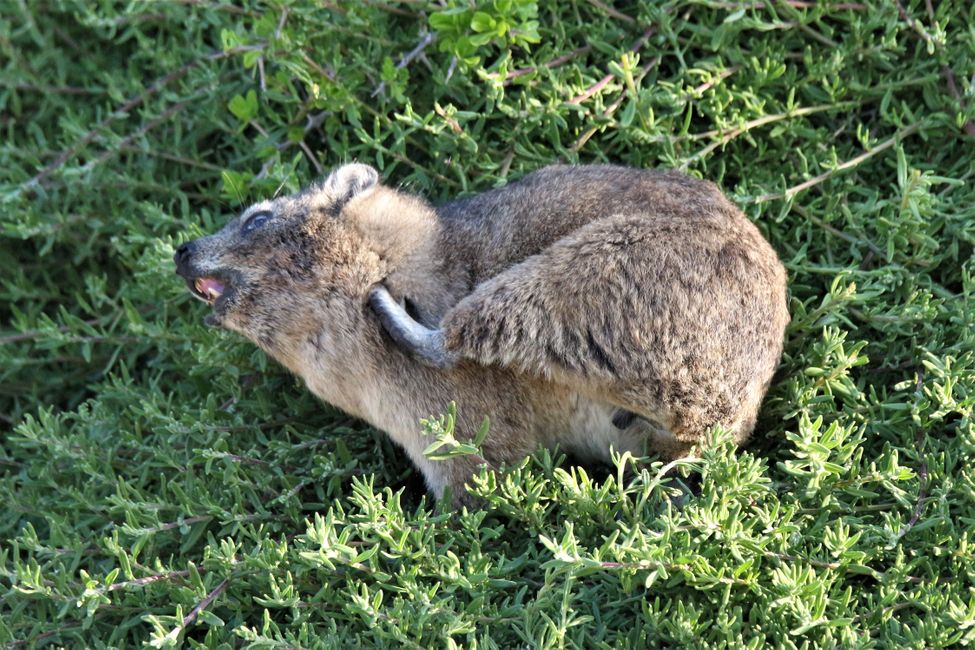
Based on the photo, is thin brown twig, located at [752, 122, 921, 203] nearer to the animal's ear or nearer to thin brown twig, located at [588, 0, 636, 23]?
thin brown twig, located at [588, 0, 636, 23]

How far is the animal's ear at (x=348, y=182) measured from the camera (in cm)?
488

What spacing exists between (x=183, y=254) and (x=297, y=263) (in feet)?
1.75

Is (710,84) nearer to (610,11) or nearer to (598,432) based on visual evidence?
(610,11)

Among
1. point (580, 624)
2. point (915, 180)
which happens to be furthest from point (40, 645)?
point (915, 180)

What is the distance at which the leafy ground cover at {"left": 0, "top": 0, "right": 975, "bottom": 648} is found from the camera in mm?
3873

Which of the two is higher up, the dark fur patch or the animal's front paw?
the animal's front paw

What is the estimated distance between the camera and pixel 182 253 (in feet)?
16.0

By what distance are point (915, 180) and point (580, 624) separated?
2.28 m

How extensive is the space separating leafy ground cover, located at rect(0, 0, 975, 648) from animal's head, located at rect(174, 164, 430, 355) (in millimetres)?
364

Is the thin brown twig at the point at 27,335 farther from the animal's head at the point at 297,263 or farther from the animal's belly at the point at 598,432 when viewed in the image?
the animal's belly at the point at 598,432

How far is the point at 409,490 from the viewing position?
4.92 meters

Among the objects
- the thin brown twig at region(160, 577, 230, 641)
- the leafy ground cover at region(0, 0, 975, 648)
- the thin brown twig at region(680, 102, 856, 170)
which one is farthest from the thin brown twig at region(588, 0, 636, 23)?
the thin brown twig at region(160, 577, 230, 641)

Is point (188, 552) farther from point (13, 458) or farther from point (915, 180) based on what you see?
point (915, 180)

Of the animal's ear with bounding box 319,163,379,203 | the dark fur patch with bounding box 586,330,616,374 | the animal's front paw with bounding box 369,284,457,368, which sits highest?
the animal's ear with bounding box 319,163,379,203
